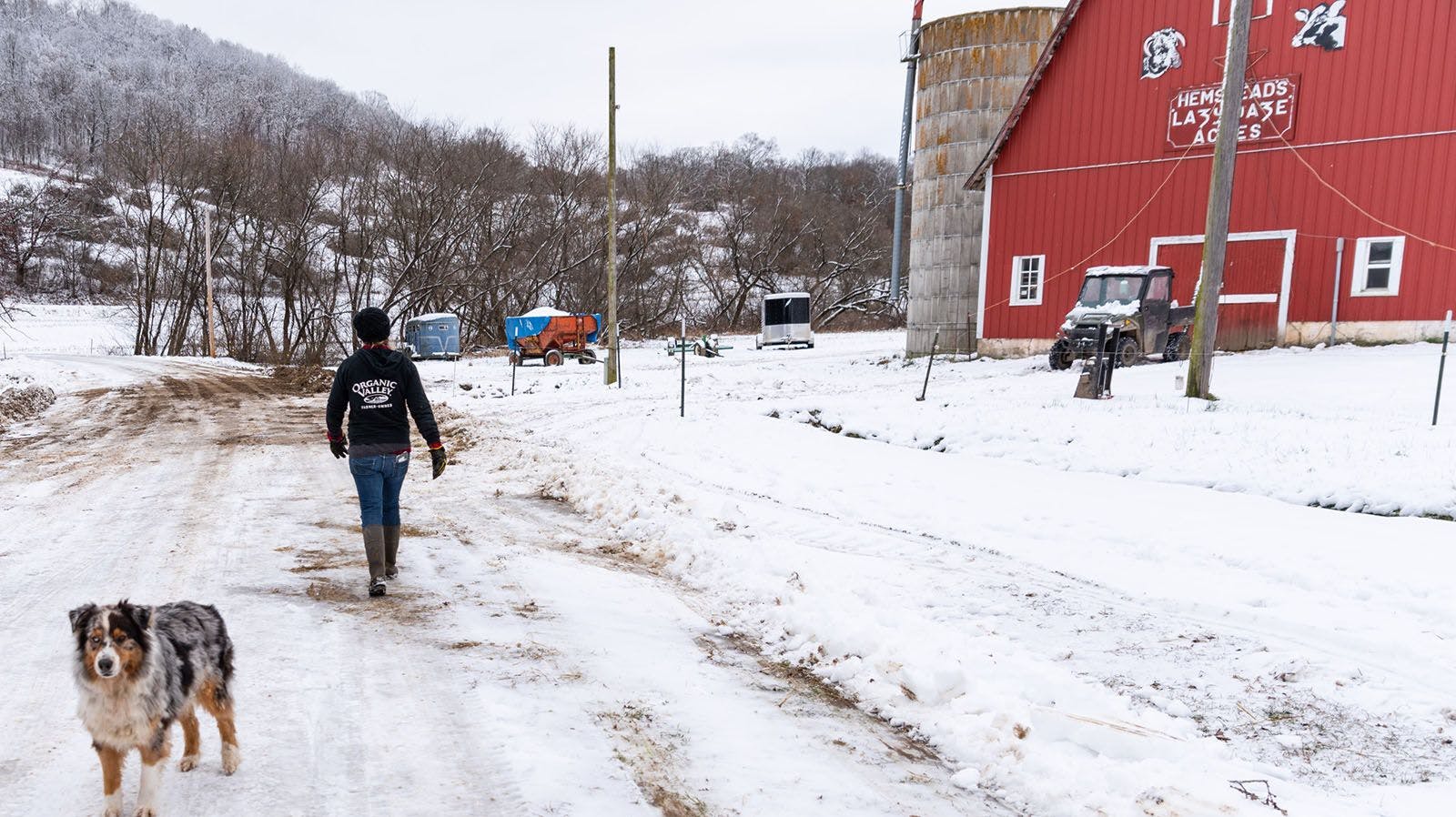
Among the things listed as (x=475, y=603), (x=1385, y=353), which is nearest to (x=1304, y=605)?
(x=475, y=603)

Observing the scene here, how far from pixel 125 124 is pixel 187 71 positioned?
87377 millimetres

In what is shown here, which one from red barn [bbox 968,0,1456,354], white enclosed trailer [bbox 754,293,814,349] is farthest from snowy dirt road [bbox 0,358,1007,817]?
white enclosed trailer [bbox 754,293,814,349]

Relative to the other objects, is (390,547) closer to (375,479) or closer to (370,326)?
(375,479)

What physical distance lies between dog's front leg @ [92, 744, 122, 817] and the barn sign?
21890 mm

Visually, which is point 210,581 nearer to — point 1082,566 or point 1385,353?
point 1082,566

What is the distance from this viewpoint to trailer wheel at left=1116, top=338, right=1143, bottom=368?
17625 millimetres

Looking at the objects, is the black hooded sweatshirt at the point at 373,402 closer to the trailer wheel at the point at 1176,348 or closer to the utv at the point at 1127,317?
the utv at the point at 1127,317

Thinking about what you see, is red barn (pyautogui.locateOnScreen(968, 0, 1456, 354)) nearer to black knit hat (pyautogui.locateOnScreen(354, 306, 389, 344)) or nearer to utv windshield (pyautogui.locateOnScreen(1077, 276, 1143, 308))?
utv windshield (pyautogui.locateOnScreen(1077, 276, 1143, 308))

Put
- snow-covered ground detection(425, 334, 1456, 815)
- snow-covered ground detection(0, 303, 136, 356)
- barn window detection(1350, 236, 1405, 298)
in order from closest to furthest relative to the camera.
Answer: snow-covered ground detection(425, 334, 1456, 815), barn window detection(1350, 236, 1405, 298), snow-covered ground detection(0, 303, 136, 356)

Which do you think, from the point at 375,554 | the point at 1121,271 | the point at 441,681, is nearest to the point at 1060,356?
the point at 1121,271

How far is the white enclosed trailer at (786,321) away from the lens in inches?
1540

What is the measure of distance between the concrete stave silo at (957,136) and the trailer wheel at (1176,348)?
6.45 meters

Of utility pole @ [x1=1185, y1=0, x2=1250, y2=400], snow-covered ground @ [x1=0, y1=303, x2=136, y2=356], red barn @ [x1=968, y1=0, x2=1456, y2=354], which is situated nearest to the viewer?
utility pole @ [x1=1185, y1=0, x2=1250, y2=400]

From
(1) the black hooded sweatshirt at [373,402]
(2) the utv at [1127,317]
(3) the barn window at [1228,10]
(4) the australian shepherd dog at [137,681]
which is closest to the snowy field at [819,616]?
(4) the australian shepherd dog at [137,681]
